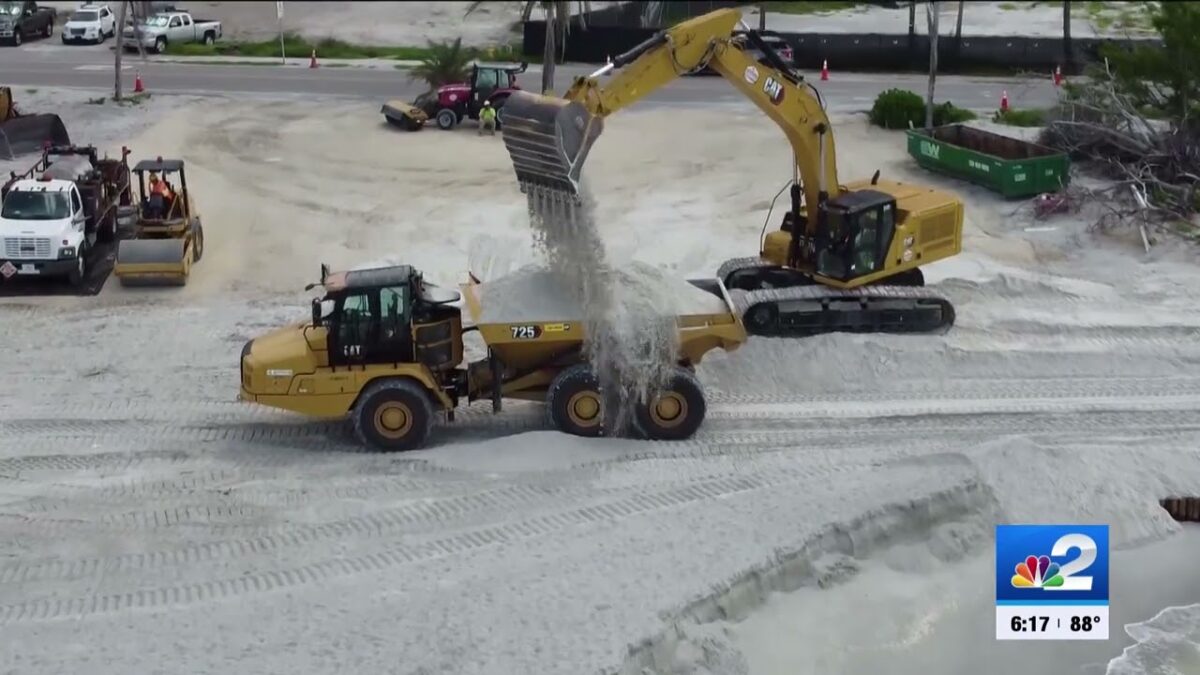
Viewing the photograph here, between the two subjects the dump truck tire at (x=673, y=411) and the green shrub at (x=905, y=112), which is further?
the green shrub at (x=905, y=112)

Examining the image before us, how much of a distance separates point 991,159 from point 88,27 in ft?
99.4

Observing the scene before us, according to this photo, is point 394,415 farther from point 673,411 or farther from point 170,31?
point 170,31

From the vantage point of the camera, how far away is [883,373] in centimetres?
1756

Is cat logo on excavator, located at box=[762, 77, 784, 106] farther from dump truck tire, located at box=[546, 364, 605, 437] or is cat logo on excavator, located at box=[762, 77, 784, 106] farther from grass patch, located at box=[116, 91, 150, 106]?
grass patch, located at box=[116, 91, 150, 106]

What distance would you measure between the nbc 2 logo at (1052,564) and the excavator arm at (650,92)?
5651mm

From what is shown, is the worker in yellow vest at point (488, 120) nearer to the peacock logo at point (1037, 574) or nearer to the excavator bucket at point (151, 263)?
the excavator bucket at point (151, 263)

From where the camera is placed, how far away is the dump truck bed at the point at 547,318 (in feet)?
49.6

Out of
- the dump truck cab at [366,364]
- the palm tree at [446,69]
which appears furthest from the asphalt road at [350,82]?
the dump truck cab at [366,364]

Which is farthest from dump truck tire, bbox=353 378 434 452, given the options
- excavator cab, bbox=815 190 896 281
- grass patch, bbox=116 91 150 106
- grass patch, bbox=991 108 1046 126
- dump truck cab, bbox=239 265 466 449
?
grass patch, bbox=116 91 150 106

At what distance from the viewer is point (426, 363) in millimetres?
15305

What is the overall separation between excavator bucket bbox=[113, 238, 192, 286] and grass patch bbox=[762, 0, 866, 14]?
116ft

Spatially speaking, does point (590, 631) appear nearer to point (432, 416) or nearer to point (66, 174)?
point (432, 416)

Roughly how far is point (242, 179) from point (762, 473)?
1641 cm

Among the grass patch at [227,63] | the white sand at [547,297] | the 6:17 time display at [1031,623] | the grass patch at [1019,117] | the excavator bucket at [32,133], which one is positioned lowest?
the 6:17 time display at [1031,623]
